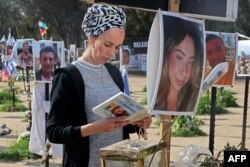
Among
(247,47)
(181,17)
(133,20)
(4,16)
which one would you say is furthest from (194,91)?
(4,16)

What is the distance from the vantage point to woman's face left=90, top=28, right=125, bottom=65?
236 cm

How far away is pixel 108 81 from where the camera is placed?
101 inches

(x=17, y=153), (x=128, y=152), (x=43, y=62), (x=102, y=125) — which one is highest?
(x=43, y=62)

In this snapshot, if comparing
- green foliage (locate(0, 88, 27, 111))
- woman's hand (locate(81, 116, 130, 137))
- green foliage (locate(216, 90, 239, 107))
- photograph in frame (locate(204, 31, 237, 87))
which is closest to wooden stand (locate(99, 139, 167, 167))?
woman's hand (locate(81, 116, 130, 137))

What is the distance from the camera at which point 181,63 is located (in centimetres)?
266

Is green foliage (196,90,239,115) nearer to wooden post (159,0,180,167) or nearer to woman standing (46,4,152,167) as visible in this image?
wooden post (159,0,180,167)

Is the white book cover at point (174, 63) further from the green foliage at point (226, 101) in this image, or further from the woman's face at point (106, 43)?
the green foliage at point (226, 101)

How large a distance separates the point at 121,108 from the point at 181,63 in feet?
1.90

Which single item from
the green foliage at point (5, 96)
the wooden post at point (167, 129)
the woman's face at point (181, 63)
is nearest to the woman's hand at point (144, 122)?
the wooden post at point (167, 129)

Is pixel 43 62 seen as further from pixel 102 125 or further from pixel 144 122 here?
pixel 102 125

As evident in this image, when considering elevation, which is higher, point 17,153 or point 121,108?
point 121,108

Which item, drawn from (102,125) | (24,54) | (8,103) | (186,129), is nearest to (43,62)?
(24,54)

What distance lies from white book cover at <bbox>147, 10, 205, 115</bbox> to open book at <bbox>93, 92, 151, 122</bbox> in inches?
10.0

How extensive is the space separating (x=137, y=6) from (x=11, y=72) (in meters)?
9.39
